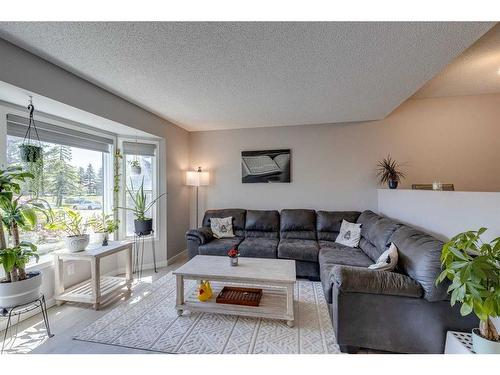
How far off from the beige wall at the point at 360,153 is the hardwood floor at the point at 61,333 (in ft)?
8.04

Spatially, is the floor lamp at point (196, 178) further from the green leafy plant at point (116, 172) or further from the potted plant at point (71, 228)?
the potted plant at point (71, 228)

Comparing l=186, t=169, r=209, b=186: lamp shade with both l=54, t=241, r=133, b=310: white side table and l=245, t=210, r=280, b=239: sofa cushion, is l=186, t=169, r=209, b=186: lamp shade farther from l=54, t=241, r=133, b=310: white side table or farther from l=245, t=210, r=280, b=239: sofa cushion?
l=54, t=241, r=133, b=310: white side table

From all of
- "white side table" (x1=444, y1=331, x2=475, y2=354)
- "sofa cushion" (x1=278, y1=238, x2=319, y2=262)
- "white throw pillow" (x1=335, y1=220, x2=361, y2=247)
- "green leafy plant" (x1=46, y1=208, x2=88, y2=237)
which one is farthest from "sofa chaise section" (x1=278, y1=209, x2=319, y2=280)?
"green leafy plant" (x1=46, y1=208, x2=88, y2=237)

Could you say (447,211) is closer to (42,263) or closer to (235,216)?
(235,216)

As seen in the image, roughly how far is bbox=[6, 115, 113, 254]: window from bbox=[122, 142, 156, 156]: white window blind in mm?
226

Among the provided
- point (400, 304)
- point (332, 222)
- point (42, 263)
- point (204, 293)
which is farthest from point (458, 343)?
point (42, 263)

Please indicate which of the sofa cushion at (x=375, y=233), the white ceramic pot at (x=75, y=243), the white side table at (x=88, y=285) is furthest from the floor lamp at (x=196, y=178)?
the sofa cushion at (x=375, y=233)

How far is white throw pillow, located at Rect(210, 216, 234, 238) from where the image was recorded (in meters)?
3.60

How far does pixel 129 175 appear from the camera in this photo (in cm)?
338

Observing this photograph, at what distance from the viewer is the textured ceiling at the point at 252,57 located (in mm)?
1465

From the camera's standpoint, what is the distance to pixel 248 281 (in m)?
1.96

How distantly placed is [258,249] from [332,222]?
1.32m
